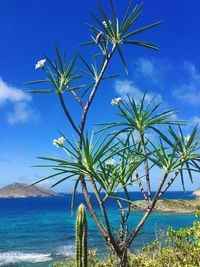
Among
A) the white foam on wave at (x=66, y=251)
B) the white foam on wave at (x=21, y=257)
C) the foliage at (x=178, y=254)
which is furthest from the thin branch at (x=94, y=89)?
the white foam on wave at (x=66, y=251)

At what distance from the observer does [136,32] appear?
6.46 m

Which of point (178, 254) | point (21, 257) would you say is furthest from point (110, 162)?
point (21, 257)

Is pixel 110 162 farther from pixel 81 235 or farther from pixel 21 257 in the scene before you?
pixel 21 257

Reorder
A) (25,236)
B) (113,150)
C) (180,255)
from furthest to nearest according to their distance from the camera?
1. (25,236)
2. (180,255)
3. (113,150)

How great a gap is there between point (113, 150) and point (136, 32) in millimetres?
1815

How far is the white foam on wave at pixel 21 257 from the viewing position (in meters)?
28.8

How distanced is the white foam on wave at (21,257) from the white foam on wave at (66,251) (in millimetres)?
1098

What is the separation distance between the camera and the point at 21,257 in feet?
100

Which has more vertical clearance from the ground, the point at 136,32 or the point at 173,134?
the point at 136,32

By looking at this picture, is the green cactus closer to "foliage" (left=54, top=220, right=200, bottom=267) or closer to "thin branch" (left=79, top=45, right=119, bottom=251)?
"thin branch" (left=79, top=45, right=119, bottom=251)

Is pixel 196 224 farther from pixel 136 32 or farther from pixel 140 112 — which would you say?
pixel 136 32

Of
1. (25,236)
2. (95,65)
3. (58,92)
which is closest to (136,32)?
(95,65)

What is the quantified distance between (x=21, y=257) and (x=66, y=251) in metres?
3.55

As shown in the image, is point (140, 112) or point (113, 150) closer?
point (113, 150)
